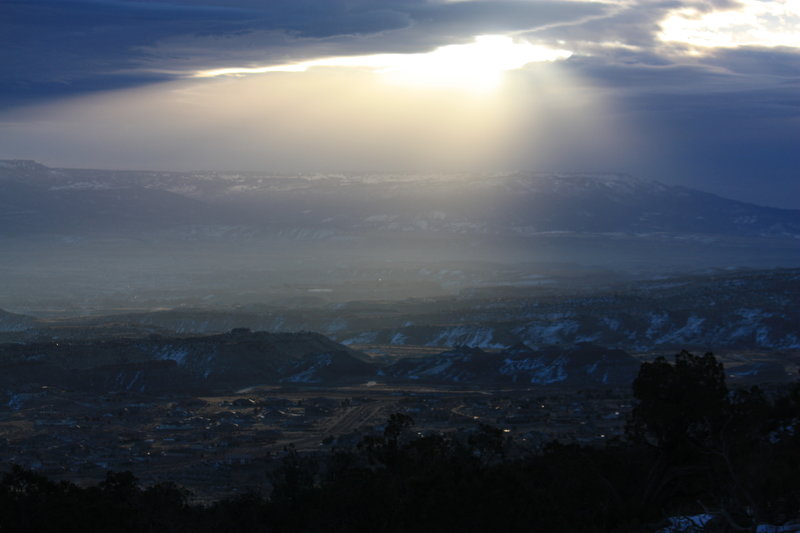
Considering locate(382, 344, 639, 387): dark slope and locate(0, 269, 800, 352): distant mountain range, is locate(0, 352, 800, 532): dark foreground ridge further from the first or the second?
locate(0, 269, 800, 352): distant mountain range

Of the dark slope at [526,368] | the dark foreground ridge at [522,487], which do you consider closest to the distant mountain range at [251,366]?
the dark slope at [526,368]

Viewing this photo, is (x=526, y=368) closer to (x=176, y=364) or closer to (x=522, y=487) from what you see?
(x=176, y=364)

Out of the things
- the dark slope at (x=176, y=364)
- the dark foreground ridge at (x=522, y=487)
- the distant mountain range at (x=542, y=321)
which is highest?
the dark foreground ridge at (x=522, y=487)

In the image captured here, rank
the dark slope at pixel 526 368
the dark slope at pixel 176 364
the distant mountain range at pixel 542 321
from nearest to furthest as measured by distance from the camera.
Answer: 1. the dark slope at pixel 176 364
2. the dark slope at pixel 526 368
3. the distant mountain range at pixel 542 321

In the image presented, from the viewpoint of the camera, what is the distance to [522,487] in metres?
28.8

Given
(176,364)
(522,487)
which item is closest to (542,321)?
(176,364)

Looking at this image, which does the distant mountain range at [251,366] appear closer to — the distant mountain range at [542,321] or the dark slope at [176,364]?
the dark slope at [176,364]

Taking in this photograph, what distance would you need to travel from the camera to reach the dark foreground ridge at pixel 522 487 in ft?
89.1

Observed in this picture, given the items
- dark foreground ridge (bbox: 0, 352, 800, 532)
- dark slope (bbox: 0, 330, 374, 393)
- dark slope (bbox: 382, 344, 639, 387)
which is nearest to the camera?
dark foreground ridge (bbox: 0, 352, 800, 532)

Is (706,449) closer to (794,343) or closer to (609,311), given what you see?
(794,343)

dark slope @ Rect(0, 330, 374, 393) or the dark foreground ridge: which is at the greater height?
the dark foreground ridge

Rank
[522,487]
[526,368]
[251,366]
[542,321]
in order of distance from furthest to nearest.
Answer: [542,321] < [251,366] < [526,368] < [522,487]

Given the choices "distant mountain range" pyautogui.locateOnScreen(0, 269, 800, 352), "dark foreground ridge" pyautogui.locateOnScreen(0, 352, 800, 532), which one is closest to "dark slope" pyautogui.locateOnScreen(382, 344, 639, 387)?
"distant mountain range" pyautogui.locateOnScreen(0, 269, 800, 352)

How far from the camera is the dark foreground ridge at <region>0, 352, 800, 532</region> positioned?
27.2m
